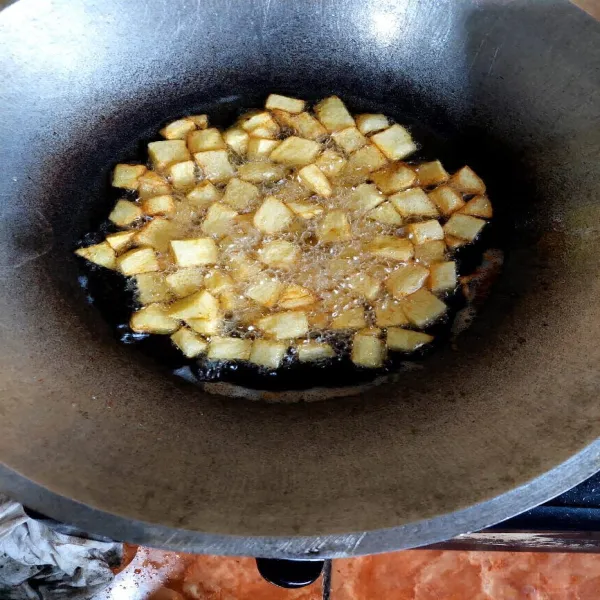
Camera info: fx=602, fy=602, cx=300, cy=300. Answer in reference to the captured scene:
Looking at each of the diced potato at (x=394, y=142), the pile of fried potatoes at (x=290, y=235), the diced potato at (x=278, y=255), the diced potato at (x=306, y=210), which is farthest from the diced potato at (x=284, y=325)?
the diced potato at (x=394, y=142)

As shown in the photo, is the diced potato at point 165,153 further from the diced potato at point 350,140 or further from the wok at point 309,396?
the diced potato at point 350,140

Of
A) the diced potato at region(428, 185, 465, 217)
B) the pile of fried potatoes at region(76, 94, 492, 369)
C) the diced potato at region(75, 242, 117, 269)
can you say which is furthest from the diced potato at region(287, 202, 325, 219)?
the diced potato at region(75, 242, 117, 269)

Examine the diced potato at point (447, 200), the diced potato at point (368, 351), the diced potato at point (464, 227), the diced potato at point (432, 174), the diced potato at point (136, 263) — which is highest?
the diced potato at point (432, 174)

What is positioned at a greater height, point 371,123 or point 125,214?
point 371,123

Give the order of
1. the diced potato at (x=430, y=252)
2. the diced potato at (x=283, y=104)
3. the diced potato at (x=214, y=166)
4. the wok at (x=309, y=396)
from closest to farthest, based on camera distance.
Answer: the wok at (x=309, y=396)
the diced potato at (x=430, y=252)
the diced potato at (x=214, y=166)
the diced potato at (x=283, y=104)

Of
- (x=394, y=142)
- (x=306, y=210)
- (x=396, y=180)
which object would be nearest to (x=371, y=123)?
(x=394, y=142)

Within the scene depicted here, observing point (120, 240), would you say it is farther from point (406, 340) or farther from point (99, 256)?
point (406, 340)

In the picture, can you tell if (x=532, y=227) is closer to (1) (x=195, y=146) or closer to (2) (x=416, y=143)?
(2) (x=416, y=143)
